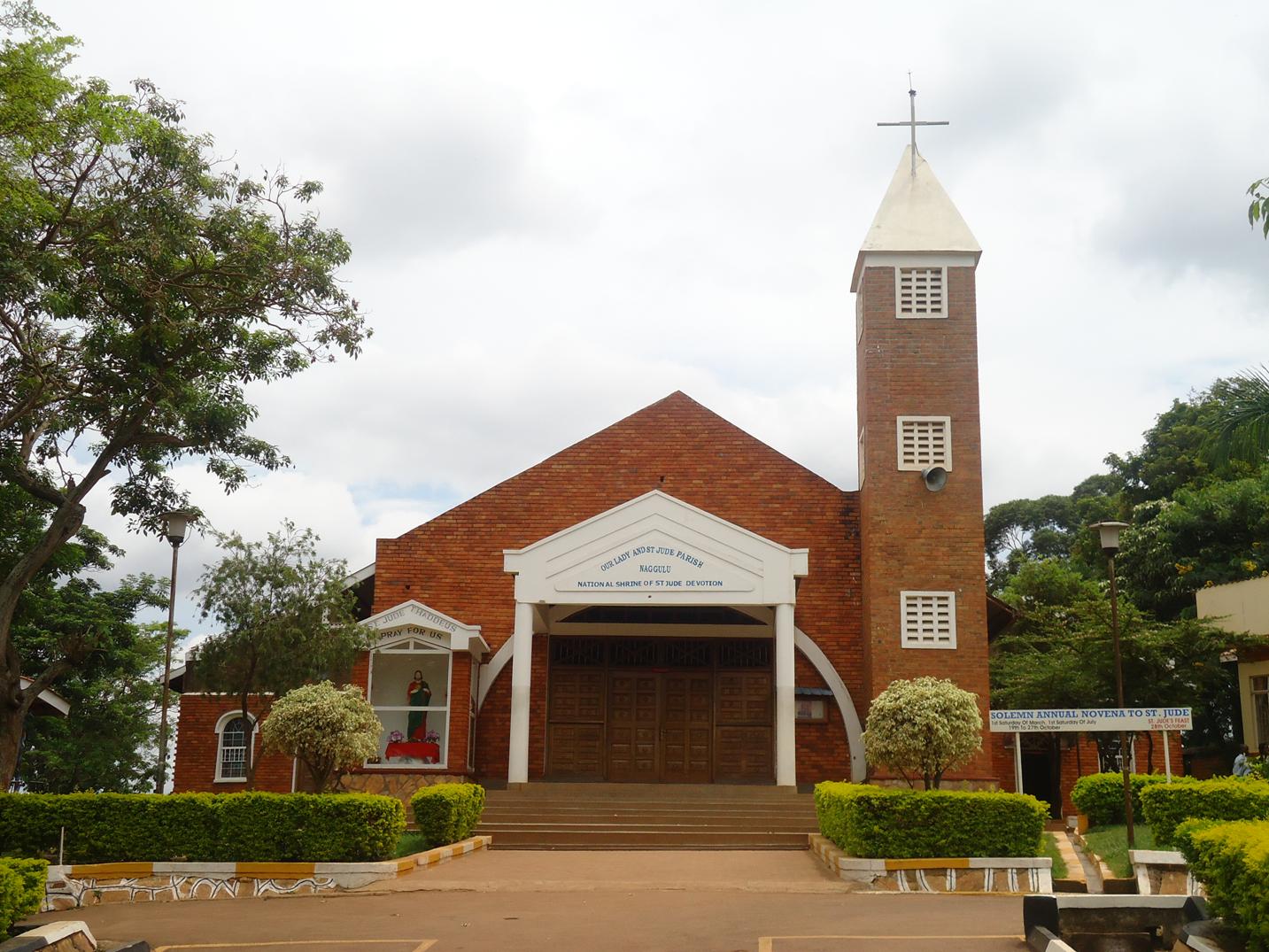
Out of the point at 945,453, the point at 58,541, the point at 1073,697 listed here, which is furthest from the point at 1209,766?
the point at 58,541

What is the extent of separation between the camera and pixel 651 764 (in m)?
23.8

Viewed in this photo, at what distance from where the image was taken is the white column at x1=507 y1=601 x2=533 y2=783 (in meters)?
21.3

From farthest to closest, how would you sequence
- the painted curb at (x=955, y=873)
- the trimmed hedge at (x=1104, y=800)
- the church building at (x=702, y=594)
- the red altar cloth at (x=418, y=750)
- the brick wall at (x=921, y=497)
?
the red altar cloth at (x=418, y=750), the brick wall at (x=921, y=497), the church building at (x=702, y=594), the trimmed hedge at (x=1104, y=800), the painted curb at (x=955, y=873)

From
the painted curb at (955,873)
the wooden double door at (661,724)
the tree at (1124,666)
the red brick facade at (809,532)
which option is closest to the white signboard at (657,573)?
the red brick facade at (809,532)

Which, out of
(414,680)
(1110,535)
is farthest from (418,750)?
(1110,535)

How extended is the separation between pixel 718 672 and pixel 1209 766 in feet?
39.9

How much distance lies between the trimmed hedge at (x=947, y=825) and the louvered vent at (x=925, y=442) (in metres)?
9.07

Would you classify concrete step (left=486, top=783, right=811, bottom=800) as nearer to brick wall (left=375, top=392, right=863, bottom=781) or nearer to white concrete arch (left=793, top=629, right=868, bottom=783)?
white concrete arch (left=793, top=629, right=868, bottom=783)

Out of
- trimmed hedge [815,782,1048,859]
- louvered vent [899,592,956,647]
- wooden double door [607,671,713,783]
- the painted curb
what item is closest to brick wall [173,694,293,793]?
wooden double door [607,671,713,783]

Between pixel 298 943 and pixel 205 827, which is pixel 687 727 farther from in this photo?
pixel 298 943

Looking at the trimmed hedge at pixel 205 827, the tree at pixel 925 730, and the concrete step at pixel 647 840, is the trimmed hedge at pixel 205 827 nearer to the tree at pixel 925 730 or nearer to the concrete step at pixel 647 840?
the concrete step at pixel 647 840

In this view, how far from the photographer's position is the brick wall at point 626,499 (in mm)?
24016

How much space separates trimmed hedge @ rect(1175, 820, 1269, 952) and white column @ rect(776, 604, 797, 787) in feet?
37.3

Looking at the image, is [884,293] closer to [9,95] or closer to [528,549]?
[528,549]
